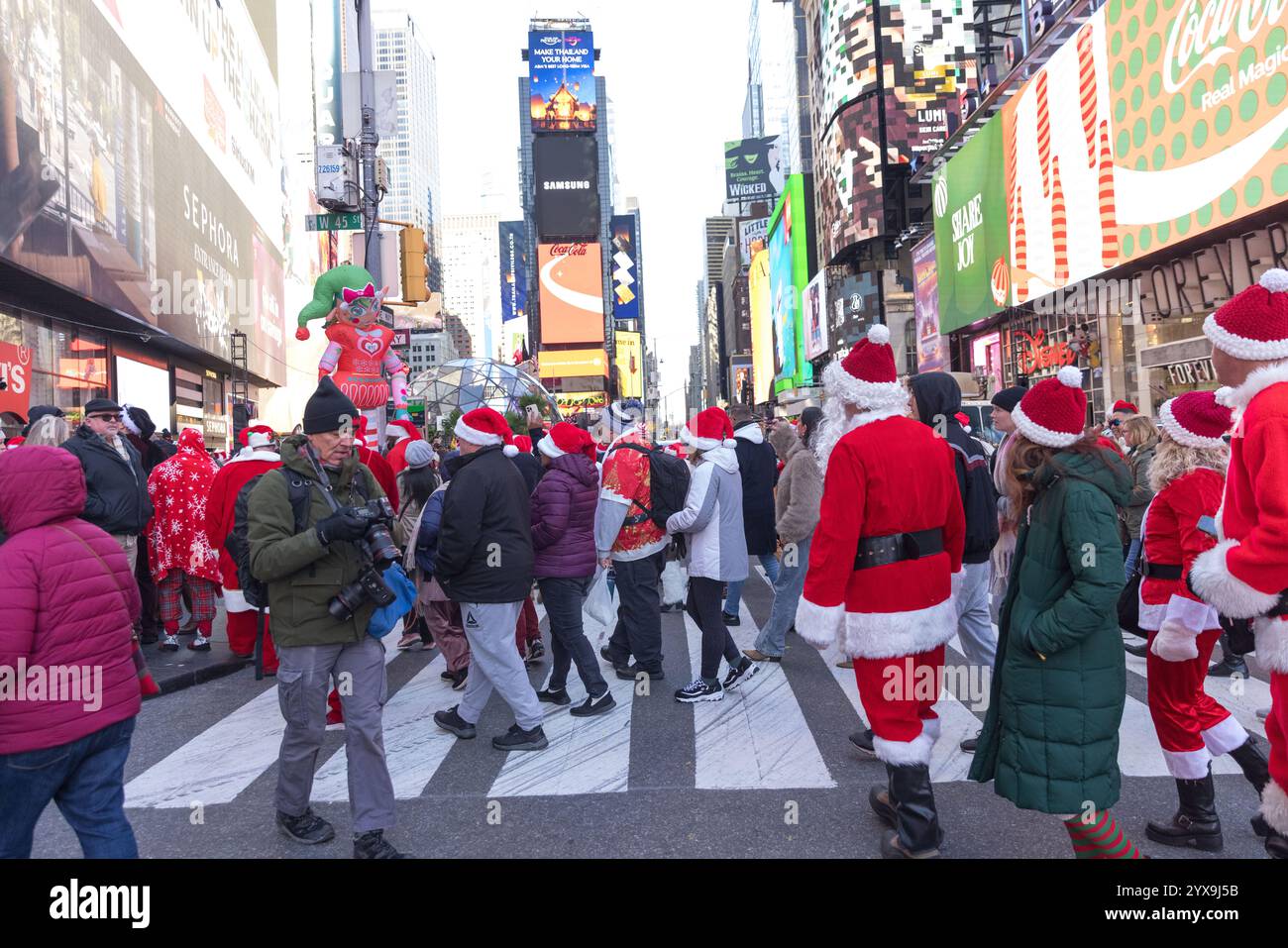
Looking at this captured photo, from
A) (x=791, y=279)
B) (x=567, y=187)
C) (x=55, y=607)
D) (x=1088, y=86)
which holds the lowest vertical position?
(x=55, y=607)

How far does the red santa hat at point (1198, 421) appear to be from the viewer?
4.02 m

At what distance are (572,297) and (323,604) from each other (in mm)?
77880

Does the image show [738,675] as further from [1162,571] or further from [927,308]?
[927,308]

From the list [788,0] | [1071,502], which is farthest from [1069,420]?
[788,0]

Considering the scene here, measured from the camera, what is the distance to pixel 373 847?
144 inches

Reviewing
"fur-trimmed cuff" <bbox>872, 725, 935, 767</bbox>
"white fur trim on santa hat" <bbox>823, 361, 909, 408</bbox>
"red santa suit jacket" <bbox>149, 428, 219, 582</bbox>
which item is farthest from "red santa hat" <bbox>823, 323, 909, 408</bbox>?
"red santa suit jacket" <bbox>149, 428, 219, 582</bbox>

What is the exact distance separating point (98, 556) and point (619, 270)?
112832 millimetres

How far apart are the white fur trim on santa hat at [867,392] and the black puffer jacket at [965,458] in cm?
99

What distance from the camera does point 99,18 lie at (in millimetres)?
22625

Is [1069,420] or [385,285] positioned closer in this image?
[1069,420]

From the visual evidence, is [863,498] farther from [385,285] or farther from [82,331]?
[82,331]

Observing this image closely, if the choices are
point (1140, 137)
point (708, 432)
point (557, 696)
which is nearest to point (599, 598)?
point (557, 696)
